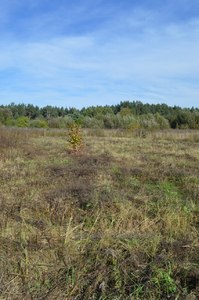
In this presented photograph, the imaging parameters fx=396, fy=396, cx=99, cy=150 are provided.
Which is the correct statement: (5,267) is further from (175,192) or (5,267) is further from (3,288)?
(175,192)

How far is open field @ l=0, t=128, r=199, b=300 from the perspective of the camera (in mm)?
3580

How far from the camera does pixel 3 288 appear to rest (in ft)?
11.4

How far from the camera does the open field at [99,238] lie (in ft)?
11.7

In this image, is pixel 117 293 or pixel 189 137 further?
pixel 189 137

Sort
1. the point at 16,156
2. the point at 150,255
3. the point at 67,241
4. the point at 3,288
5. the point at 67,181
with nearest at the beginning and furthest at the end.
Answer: the point at 3,288, the point at 150,255, the point at 67,241, the point at 67,181, the point at 16,156

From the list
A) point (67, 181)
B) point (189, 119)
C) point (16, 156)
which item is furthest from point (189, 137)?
point (189, 119)

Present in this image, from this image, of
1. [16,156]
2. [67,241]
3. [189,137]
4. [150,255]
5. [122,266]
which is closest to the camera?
[122,266]

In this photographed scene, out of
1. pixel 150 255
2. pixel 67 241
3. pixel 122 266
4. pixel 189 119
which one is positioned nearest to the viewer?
pixel 122 266

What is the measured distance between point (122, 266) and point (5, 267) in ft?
3.79

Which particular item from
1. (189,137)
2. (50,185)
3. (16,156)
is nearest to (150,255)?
(50,185)

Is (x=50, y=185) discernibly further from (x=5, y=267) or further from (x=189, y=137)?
(x=189, y=137)

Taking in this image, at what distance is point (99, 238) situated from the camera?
14.6 feet

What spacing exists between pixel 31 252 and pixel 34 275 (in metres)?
0.52

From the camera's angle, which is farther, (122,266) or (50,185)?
(50,185)
